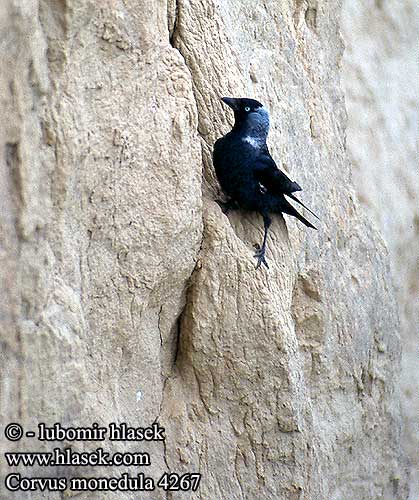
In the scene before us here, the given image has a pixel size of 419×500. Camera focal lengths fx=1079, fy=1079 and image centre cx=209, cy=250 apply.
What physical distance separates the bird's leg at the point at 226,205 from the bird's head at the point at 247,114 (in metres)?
0.32

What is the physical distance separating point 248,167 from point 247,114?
9.3 inches

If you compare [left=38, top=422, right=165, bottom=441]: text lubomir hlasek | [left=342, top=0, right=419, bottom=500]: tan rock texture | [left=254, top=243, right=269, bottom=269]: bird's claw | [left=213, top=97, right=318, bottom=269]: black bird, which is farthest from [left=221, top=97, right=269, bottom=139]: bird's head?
[left=342, top=0, right=419, bottom=500]: tan rock texture

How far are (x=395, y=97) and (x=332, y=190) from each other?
6.73 ft

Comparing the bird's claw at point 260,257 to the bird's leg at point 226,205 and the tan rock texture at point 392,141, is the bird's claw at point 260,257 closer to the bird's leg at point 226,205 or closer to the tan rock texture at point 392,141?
the bird's leg at point 226,205

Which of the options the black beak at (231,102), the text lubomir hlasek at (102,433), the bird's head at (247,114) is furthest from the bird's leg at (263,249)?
the text lubomir hlasek at (102,433)

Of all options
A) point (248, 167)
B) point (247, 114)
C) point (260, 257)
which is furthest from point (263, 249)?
point (247, 114)

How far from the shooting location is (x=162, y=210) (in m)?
4.40

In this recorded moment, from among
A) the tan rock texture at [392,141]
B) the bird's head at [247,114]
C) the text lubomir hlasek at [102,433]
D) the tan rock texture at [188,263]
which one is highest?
the tan rock texture at [392,141]

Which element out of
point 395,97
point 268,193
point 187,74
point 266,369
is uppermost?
point 395,97

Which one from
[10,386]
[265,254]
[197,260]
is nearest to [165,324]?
[197,260]

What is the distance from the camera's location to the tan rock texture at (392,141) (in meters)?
7.27

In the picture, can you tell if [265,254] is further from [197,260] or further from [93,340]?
[93,340]

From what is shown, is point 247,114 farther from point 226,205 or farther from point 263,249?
point 263,249

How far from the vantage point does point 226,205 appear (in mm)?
4883
